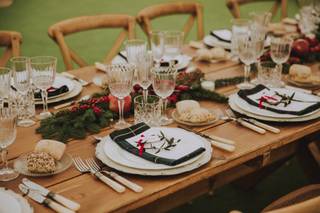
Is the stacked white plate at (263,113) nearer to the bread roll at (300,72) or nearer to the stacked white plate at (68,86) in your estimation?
the bread roll at (300,72)

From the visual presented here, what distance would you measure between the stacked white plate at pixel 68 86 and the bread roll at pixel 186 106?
1.40ft

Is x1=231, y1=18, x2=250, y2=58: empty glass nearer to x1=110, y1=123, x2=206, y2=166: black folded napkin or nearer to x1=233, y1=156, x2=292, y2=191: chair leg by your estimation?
x1=233, y1=156, x2=292, y2=191: chair leg

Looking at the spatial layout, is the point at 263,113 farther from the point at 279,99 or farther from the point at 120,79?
the point at 120,79

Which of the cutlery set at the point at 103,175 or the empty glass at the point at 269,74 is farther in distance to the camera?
the empty glass at the point at 269,74

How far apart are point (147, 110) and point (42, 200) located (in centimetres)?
53

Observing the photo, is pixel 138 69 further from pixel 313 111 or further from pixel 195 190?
pixel 313 111

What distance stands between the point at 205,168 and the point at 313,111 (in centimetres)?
55

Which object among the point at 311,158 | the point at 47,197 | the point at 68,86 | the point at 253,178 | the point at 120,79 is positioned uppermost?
the point at 120,79

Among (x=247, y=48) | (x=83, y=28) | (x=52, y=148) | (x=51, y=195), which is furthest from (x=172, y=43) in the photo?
(x=51, y=195)

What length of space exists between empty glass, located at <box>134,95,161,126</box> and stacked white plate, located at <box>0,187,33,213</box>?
54 cm

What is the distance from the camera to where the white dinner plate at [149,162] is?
137 cm

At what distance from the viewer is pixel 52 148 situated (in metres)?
1.42

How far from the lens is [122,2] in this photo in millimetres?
5953

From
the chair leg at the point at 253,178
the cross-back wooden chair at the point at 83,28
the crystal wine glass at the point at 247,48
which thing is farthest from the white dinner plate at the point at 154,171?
the chair leg at the point at 253,178
